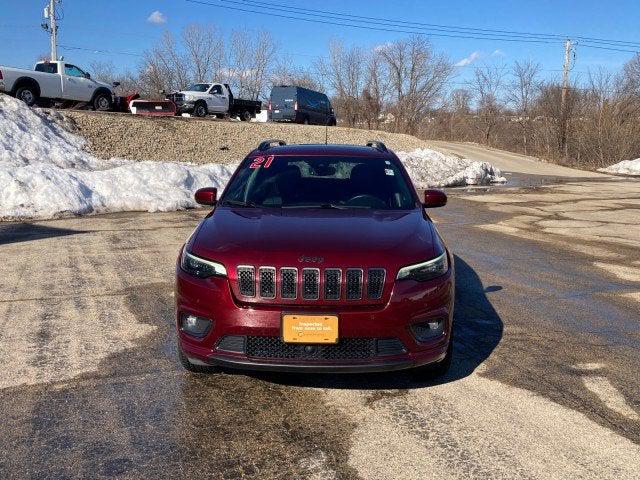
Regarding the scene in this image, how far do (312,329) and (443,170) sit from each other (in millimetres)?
20772

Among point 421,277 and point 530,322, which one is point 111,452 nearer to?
point 421,277

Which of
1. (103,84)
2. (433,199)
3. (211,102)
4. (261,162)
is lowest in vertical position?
(433,199)

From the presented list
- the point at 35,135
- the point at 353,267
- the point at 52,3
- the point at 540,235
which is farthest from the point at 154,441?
the point at 52,3

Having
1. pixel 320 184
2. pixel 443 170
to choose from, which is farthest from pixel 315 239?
pixel 443 170

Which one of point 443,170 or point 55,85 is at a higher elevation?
point 55,85

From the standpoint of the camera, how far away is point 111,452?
3.09m

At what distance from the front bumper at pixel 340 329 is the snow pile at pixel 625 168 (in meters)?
31.7

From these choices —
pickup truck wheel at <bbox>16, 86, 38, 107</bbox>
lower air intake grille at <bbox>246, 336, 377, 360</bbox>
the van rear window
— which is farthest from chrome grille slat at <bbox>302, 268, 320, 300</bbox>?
the van rear window

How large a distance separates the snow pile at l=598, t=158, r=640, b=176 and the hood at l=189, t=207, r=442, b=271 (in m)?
31.2

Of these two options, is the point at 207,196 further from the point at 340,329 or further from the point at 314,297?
the point at 340,329

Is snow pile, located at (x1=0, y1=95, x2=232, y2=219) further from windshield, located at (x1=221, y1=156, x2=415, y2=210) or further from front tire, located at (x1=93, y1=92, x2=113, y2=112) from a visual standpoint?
windshield, located at (x1=221, y1=156, x2=415, y2=210)

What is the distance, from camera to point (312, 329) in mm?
3387

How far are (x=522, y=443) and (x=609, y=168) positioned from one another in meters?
33.6

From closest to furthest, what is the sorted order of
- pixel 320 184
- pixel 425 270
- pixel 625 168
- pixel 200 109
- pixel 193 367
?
pixel 425 270
pixel 193 367
pixel 320 184
pixel 200 109
pixel 625 168
